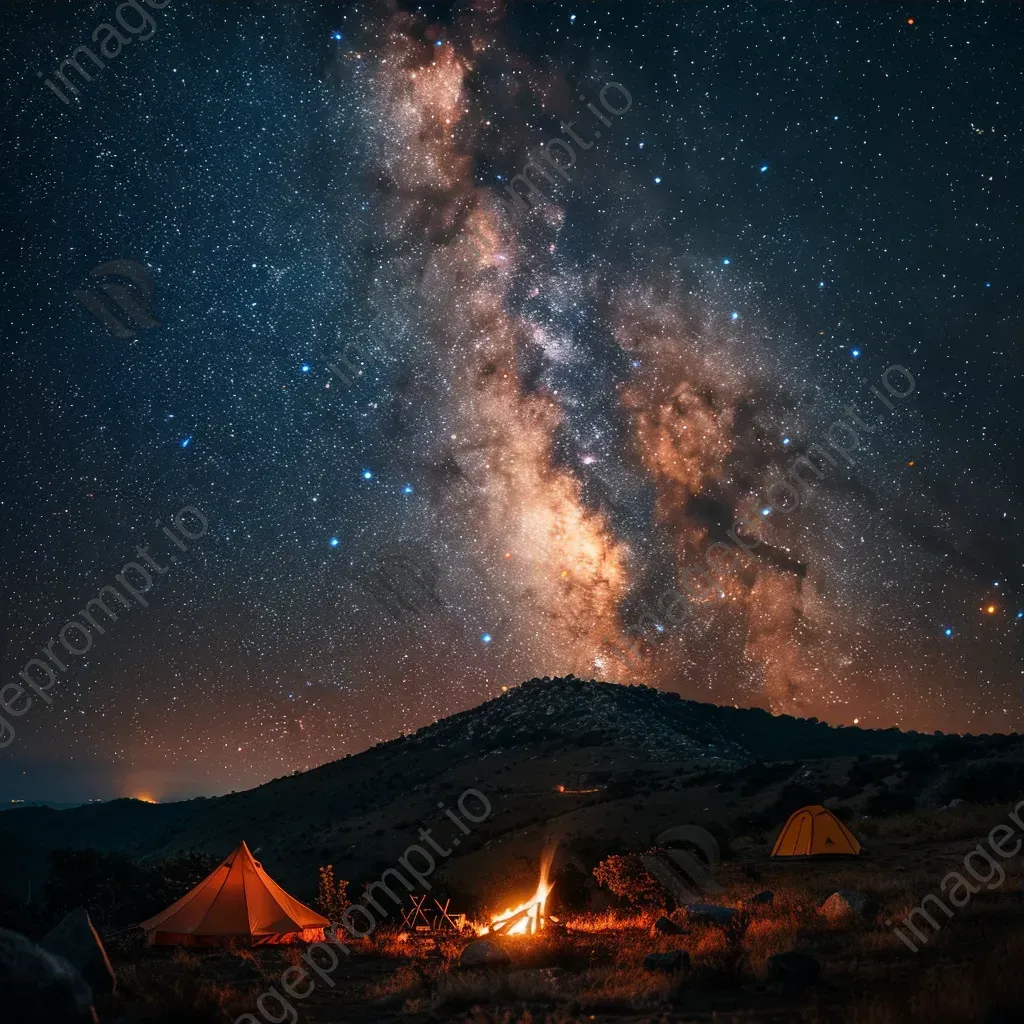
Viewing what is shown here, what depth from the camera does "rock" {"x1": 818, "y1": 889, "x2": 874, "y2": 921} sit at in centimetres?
1559

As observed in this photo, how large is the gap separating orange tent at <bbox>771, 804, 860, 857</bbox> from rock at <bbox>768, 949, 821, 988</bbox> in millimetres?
17236

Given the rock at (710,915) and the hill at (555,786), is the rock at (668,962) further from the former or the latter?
the hill at (555,786)

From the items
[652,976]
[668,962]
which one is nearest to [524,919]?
[668,962]

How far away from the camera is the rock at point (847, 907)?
15.6 metres

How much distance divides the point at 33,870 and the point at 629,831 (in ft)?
182

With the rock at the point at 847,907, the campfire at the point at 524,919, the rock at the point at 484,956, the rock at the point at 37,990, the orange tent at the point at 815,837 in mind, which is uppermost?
the orange tent at the point at 815,837

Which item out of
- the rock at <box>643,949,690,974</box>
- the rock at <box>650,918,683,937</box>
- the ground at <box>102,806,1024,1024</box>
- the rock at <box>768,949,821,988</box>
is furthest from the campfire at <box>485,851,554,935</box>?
the rock at <box>768,949,821,988</box>

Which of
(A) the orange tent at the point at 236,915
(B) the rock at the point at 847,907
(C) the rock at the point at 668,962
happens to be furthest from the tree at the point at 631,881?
(C) the rock at the point at 668,962

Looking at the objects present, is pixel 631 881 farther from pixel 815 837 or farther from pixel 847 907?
pixel 815 837

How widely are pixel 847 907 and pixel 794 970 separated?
18.3 feet

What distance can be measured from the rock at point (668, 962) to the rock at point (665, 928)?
3.57 metres

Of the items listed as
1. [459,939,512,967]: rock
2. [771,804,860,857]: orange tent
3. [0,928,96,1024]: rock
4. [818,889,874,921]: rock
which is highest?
[771,804,860,857]: orange tent

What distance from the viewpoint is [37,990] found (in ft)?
27.3

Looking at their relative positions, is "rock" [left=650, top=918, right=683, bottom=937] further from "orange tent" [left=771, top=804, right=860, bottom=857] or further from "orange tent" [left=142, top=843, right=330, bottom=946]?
"orange tent" [left=771, top=804, right=860, bottom=857]
